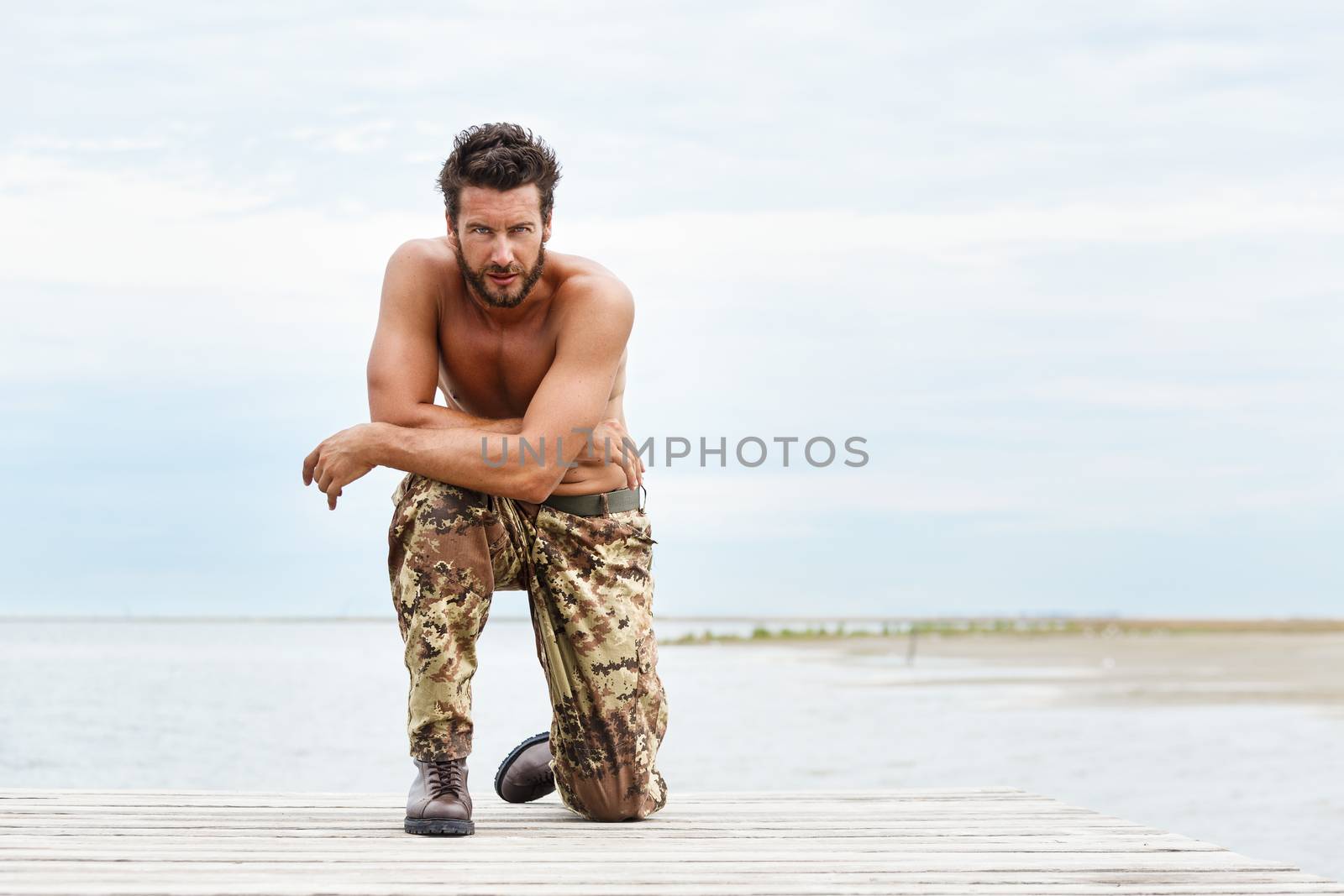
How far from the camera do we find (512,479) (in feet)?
11.6

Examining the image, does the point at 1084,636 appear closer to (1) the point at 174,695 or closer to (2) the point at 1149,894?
(1) the point at 174,695

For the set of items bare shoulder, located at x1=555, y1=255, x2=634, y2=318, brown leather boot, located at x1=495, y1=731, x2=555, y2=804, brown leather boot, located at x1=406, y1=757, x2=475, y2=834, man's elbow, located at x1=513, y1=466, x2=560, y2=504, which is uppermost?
bare shoulder, located at x1=555, y1=255, x2=634, y2=318

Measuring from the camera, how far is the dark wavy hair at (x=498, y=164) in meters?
3.68

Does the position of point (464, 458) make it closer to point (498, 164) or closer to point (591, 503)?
point (591, 503)

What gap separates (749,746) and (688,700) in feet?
17.8

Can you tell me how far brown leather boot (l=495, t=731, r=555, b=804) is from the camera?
13.8 ft

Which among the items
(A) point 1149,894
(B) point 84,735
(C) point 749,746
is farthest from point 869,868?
(B) point 84,735

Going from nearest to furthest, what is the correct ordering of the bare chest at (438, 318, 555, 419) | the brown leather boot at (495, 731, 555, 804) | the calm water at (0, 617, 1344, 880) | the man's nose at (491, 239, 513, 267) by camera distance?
the man's nose at (491, 239, 513, 267), the bare chest at (438, 318, 555, 419), the brown leather boot at (495, 731, 555, 804), the calm water at (0, 617, 1344, 880)

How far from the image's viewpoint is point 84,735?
1873cm

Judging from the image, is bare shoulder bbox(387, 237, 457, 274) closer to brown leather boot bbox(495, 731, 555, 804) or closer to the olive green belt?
the olive green belt

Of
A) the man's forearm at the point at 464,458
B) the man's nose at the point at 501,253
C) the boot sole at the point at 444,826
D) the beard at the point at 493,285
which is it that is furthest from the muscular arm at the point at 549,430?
the boot sole at the point at 444,826

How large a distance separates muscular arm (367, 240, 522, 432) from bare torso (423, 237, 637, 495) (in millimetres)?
64

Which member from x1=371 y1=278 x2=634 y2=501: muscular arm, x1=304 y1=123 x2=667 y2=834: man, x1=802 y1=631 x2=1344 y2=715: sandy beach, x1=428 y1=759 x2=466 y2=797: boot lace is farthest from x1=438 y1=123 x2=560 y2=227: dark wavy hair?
x1=802 y1=631 x2=1344 y2=715: sandy beach

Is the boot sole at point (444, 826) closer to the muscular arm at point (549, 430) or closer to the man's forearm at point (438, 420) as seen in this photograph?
the muscular arm at point (549, 430)
